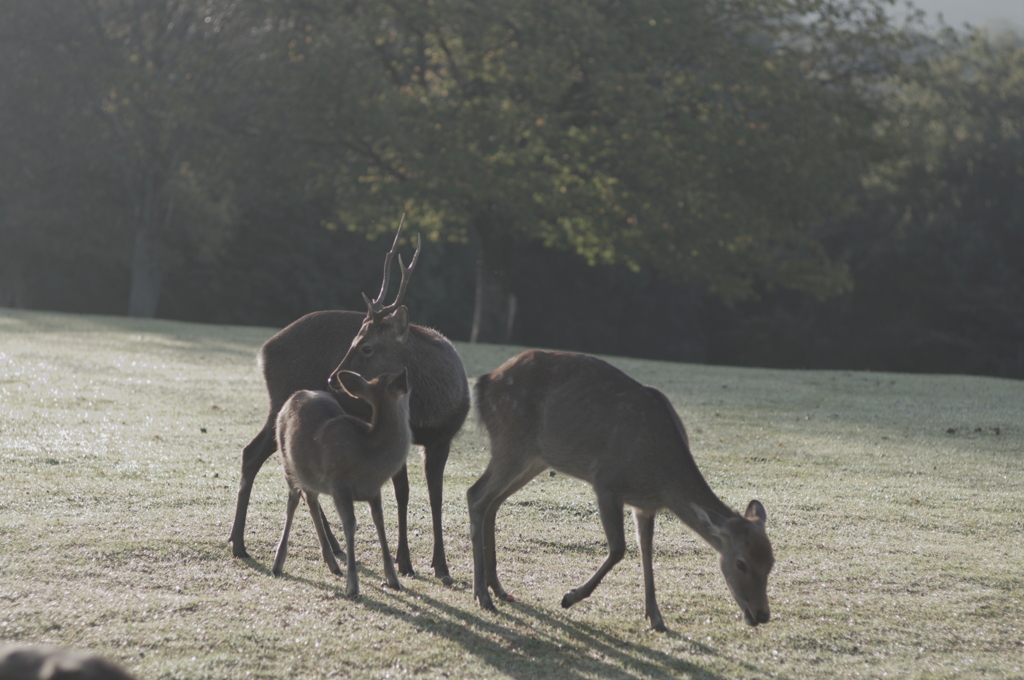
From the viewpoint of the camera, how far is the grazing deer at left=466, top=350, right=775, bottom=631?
4.23 meters

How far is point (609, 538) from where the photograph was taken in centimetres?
455

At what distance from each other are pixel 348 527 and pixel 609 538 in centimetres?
120

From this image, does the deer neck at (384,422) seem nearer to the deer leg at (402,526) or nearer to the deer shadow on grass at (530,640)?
the deer leg at (402,526)

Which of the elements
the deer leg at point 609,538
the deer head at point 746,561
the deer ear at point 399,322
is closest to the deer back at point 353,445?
the deer ear at point 399,322

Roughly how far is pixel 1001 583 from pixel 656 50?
20958 millimetres

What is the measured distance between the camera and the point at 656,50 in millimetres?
24516

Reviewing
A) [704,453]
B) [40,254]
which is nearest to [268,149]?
[40,254]

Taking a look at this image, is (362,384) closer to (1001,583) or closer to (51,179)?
(1001,583)

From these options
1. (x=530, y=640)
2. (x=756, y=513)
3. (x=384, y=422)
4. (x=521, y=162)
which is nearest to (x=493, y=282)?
(x=521, y=162)

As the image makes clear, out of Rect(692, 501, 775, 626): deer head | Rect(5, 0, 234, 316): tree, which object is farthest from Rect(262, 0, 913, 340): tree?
Rect(692, 501, 775, 626): deer head

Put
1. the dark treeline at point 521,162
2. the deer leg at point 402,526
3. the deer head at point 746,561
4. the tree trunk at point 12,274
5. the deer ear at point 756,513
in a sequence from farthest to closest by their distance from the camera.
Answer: the tree trunk at point 12,274 → the dark treeline at point 521,162 → the deer leg at point 402,526 → the deer ear at point 756,513 → the deer head at point 746,561

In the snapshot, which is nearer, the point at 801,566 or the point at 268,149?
the point at 801,566

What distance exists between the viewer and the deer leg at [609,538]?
178 inches

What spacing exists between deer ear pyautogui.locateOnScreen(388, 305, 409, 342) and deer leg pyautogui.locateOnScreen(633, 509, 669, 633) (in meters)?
1.63
